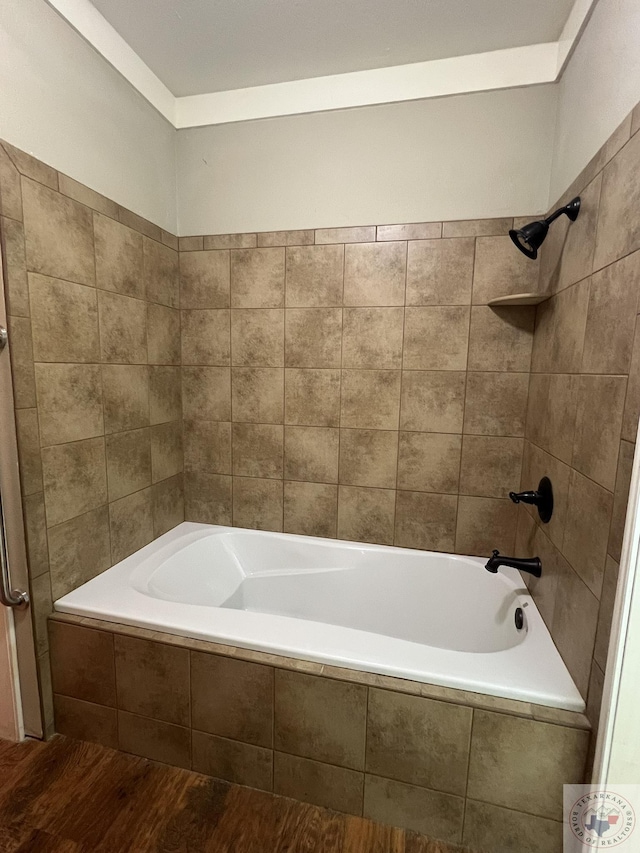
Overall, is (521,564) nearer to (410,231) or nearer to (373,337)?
(373,337)

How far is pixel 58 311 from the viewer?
1369mm

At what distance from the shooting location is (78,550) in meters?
1.52

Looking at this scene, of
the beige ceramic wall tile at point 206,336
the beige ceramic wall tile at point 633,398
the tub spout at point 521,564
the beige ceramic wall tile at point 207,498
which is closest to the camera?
the beige ceramic wall tile at point 633,398

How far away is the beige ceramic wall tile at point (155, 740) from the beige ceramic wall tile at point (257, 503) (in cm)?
94

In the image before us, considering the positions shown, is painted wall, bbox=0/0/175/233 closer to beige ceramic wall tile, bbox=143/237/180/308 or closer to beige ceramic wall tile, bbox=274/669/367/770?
beige ceramic wall tile, bbox=143/237/180/308

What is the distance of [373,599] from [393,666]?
758 mm

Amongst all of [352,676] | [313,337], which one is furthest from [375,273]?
[352,676]

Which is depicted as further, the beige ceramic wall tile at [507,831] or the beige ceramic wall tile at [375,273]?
the beige ceramic wall tile at [375,273]

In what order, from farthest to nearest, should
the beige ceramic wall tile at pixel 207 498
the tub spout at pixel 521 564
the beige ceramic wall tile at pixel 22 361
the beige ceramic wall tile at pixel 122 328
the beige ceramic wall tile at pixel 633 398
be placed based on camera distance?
the beige ceramic wall tile at pixel 207 498
the beige ceramic wall tile at pixel 122 328
the tub spout at pixel 521 564
the beige ceramic wall tile at pixel 22 361
the beige ceramic wall tile at pixel 633 398

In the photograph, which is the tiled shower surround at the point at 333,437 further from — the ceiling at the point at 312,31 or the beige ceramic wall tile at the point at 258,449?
the ceiling at the point at 312,31

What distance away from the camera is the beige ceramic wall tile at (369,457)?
6.21ft

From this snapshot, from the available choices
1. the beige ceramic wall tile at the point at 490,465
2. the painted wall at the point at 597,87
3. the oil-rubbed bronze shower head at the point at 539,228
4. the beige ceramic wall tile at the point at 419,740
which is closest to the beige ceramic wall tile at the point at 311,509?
the beige ceramic wall tile at the point at 490,465

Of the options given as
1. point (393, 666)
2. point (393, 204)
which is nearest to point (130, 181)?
point (393, 204)

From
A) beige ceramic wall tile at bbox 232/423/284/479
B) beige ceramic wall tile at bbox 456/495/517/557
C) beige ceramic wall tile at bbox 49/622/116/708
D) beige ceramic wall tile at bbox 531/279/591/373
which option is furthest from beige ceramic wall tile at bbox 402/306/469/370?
beige ceramic wall tile at bbox 49/622/116/708
